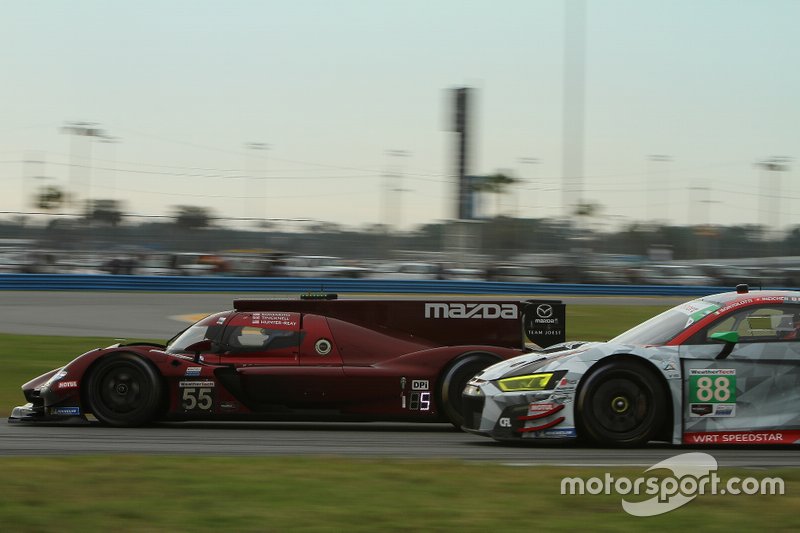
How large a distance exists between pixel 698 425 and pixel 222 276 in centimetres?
2595

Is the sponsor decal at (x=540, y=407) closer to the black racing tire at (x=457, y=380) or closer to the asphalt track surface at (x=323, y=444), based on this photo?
the asphalt track surface at (x=323, y=444)

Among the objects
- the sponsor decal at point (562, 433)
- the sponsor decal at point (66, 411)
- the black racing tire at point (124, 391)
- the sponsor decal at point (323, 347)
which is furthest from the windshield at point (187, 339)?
the sponsor decal at point (562, 433)

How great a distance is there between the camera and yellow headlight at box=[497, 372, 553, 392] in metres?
7.19

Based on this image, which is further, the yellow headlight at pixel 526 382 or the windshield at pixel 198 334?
the windshield at pixel 198 334

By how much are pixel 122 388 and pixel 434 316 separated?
2.76 meters

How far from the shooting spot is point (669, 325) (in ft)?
24.6

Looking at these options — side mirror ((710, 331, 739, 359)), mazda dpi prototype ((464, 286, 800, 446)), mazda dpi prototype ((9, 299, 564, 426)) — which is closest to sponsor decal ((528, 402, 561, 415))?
mazda dpi prototype ((464, 286, 800, 446))

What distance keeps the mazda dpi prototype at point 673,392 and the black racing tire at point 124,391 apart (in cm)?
295

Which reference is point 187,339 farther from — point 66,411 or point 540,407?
point 540,407

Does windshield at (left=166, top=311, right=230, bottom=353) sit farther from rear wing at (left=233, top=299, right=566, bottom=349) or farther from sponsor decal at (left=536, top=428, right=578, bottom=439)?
sponsor decal at (left=536, top=428, right=578, bottom=439)

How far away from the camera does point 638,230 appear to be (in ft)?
128

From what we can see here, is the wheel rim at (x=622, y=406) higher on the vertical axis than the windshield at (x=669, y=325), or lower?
lower

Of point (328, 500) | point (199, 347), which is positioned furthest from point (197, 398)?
point (328, 500)

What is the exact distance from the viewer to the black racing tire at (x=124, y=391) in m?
8.50
